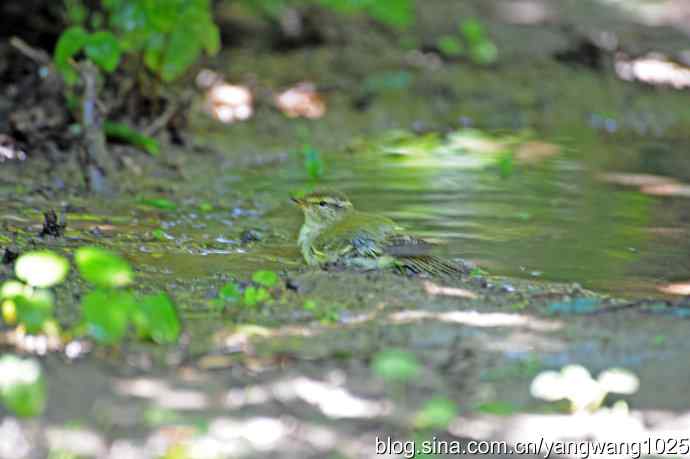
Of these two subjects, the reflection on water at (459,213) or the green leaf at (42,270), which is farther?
the reflection on water at (459,213)

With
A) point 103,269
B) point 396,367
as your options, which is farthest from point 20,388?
point 396,367

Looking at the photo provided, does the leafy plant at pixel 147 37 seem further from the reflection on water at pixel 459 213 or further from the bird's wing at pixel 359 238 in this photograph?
the bird's wing at pixel 359 238

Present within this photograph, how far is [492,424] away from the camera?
4.07m

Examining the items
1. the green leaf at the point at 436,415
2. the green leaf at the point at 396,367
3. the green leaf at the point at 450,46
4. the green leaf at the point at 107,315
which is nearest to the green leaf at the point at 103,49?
the green leaf at the point at 107,315

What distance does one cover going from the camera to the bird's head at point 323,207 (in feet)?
22.3

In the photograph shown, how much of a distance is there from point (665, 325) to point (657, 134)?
6.82m

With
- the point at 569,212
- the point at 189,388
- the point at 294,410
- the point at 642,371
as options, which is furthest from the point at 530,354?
the point at 569,212

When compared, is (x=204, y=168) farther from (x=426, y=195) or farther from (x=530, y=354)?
(x=530, y=354)

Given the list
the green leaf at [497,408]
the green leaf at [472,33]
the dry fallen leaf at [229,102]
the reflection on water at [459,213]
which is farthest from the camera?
the green leaf at [472,33]

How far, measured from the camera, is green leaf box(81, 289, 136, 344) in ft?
13.8

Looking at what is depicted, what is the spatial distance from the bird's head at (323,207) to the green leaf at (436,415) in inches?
109

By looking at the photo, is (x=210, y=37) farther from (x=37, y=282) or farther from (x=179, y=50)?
(x=37, y=282)

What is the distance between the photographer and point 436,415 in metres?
3.98

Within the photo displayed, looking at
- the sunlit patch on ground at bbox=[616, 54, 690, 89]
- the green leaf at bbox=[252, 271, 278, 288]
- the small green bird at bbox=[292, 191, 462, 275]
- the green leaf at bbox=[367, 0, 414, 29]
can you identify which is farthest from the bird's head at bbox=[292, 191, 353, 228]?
the sunlit patch on ground at bbox=[616, 54, 690, 89]
